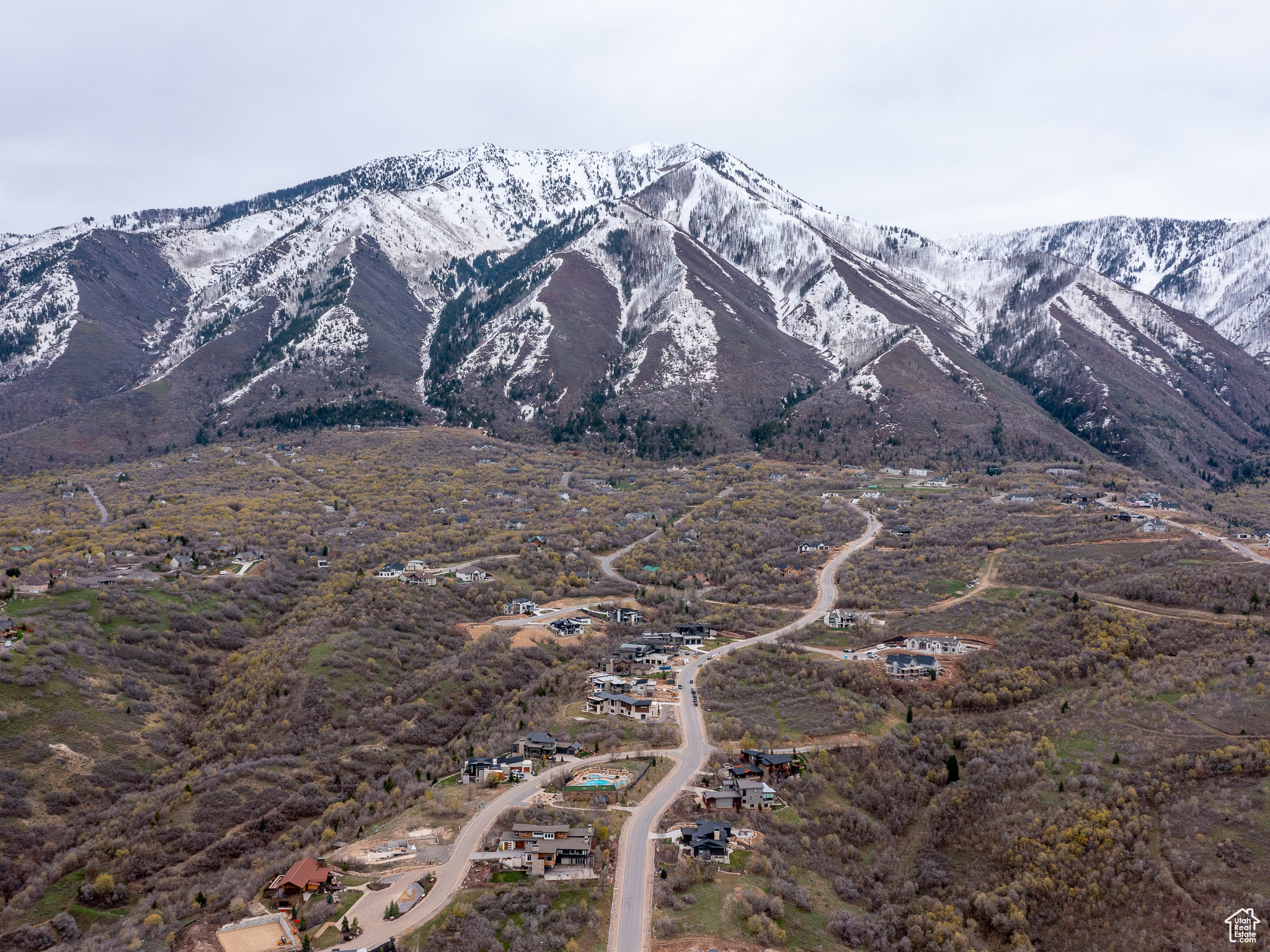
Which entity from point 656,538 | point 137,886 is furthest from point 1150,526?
point 137,886

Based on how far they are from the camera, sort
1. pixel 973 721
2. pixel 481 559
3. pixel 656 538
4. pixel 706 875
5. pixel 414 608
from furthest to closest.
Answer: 1. pixel 656 538
2. pixel 481 559
3. pixel 414 608
4. pixel 973 721
5. pixel 706 875

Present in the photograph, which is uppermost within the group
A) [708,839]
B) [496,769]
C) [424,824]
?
[708,839]

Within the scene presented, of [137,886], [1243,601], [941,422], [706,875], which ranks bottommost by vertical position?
[137,886]

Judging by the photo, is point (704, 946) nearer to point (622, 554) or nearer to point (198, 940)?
point (198, 940)

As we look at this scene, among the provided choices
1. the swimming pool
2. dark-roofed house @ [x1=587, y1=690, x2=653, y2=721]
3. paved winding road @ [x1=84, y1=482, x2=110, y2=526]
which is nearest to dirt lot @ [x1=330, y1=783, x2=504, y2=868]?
the swimming pool

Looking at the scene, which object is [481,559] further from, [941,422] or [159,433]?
[159,433]

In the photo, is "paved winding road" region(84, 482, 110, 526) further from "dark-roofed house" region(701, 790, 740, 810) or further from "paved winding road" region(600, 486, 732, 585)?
"dark-roofed house" region(701, 790, 740, 810)

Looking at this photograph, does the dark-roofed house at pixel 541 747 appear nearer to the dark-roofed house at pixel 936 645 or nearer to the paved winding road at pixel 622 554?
the dark-roofed house at pixel 936 645

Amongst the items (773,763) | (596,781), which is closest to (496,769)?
(596,781)
